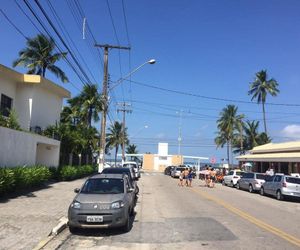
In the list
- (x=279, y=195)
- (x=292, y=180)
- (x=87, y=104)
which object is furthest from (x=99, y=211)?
(x=87, y=104)

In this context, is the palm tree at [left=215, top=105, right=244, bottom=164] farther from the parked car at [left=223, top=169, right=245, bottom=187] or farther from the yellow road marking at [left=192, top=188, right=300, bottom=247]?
the yellow road marking at [left=192, top=188, right=300, bottom=247]

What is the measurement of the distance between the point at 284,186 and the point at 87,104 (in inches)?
1064

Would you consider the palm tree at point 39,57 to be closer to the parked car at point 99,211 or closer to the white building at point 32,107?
the white building at point 32,107

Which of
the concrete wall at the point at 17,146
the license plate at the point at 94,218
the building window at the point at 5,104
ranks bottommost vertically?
the license plate at the point at 94,218

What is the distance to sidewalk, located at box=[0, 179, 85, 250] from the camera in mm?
10599

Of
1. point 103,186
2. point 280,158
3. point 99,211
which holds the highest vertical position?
point 280,158

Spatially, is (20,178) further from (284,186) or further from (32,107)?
(284,186)

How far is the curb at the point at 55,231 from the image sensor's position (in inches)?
402

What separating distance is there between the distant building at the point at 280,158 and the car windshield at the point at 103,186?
29.8 metres

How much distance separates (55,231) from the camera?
11727 millimetres

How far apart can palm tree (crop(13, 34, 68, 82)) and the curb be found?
37549mm

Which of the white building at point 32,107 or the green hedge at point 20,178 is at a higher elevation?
the white building at point 32,107

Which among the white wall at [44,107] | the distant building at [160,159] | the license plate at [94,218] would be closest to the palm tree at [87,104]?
the white wall at [44,107]

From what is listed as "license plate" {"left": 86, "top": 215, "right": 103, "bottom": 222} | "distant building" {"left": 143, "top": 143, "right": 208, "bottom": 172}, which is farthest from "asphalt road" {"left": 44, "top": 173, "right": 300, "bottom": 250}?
"distant building" {"left": 143, "top": 143, "right": 208, "bottom": 172}
